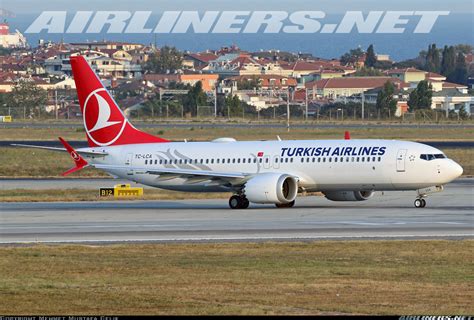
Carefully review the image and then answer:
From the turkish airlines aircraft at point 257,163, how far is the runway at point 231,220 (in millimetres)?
867

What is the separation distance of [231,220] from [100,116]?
1279 centimetres

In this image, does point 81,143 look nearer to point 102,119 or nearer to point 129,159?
point 102,119

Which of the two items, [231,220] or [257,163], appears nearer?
[231,220]

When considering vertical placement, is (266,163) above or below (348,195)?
above

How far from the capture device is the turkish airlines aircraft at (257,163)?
1943 inches

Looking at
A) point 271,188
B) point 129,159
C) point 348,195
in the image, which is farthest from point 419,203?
point 129,159

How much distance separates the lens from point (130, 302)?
24.2 metres

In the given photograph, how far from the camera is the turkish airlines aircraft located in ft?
162

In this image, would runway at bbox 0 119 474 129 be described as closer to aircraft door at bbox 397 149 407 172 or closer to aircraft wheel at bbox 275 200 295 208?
aircraft wheel at bbox 275 200 295 208

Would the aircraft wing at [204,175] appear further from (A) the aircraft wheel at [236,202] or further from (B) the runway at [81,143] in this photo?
(B) the runway at [81,143]

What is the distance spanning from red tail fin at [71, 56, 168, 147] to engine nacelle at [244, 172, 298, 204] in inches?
283

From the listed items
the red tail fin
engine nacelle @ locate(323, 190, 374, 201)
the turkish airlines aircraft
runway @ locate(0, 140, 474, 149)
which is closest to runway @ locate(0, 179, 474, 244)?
engine nacelle @ locate(323, 190, 374, 201)

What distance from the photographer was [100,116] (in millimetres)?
55438

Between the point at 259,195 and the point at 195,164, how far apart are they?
188 inches
